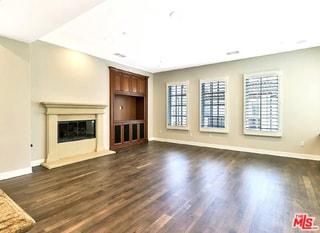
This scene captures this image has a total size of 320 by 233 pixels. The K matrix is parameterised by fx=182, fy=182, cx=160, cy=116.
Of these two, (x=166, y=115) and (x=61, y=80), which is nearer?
(x=61, y=80)

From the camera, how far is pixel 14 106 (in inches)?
143

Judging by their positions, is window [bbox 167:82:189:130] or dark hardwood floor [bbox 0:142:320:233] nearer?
dark hardwood floor [bbox 0:142:320:233]

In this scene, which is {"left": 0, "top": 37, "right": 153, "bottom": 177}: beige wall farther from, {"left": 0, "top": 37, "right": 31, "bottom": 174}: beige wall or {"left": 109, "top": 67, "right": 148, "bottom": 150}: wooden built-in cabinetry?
{"left": 109, "top": 67, "right": 148, "bottom": 150}: wooden built-in cabinetry

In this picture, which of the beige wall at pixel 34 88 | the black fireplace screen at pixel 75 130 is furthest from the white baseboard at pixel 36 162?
the black fireplace screen at pixel 75 130

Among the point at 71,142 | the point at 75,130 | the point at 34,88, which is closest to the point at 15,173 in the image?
the point at 71,142

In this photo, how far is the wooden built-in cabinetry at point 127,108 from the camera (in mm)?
6246

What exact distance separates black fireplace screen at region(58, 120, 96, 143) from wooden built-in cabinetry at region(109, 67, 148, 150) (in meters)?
0.76

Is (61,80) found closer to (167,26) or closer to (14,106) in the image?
(14,106)

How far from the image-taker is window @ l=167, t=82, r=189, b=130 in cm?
723

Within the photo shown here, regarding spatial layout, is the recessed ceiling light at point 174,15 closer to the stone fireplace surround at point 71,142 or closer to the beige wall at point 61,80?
the beige wall at point 61,80

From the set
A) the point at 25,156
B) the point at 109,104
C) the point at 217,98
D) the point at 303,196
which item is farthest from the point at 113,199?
the point at 217,98

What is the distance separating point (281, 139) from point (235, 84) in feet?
7.09

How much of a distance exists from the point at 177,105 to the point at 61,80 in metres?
4.28

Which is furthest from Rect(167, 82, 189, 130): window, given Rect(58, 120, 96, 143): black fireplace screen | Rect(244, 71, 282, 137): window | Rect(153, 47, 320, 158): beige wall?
Rect(58, 120, 96, 143): black fireplace screen
